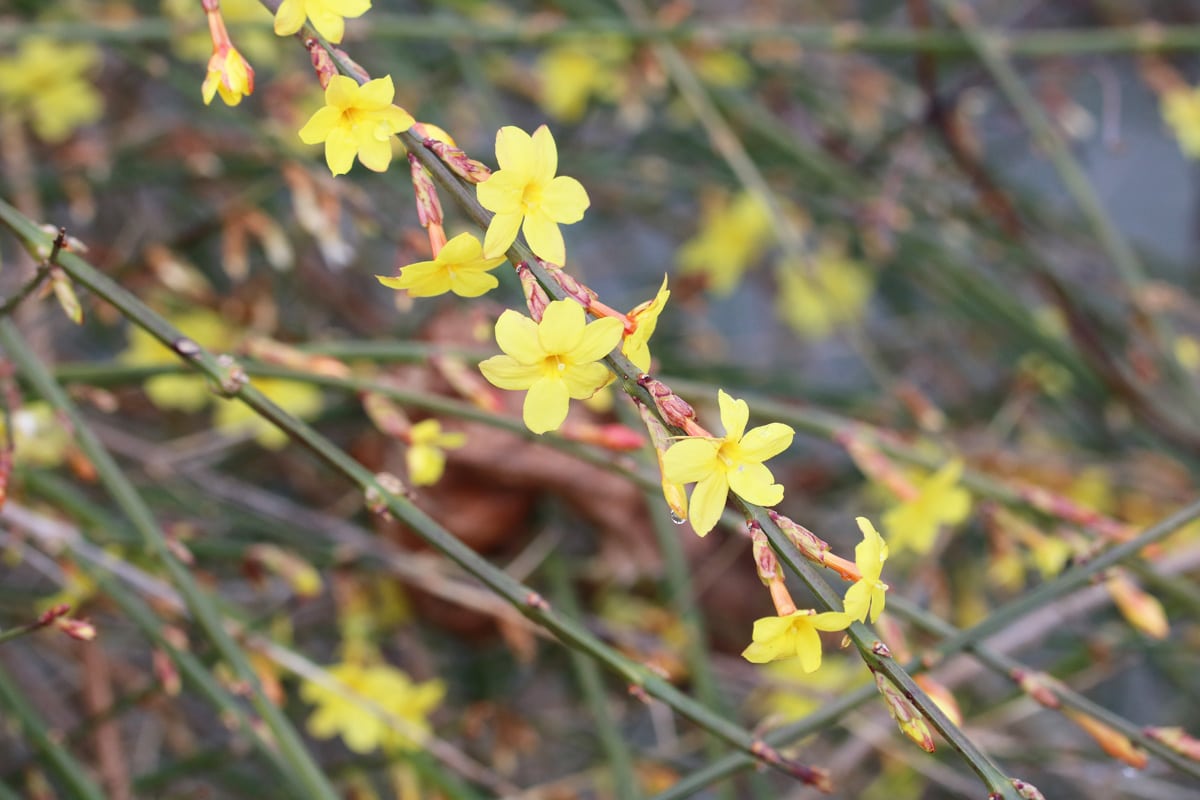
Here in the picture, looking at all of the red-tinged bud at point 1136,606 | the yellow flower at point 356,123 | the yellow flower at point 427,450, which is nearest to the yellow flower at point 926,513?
the red-tinged bud at point 1136,606

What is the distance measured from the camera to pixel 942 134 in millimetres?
1802

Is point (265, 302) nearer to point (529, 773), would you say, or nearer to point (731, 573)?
point (731, 573)

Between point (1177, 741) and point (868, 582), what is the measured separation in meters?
0.37

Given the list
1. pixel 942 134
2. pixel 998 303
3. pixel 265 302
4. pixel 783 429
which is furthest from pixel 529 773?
pixel 783 429

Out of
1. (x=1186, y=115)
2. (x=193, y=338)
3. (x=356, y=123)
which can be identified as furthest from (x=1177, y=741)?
(x=193, y=338)

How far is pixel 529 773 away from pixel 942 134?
1.35 metres

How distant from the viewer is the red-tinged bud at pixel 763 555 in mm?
634

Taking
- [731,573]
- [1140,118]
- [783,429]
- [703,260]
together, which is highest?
[1140,118]

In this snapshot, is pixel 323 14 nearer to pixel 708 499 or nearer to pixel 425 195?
pixel 425 195

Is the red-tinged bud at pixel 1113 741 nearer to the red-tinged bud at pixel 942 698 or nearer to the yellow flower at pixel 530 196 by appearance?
the red-tinged bud at pixel 942 698

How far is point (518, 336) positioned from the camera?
613 millimetres

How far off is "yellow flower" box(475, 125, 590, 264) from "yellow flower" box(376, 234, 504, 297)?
0.7 inches

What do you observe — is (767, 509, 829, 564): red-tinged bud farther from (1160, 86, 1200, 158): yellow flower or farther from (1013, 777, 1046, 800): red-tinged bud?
(1160, 86, 1200, 158): yellow flower

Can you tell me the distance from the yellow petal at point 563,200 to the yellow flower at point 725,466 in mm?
138
